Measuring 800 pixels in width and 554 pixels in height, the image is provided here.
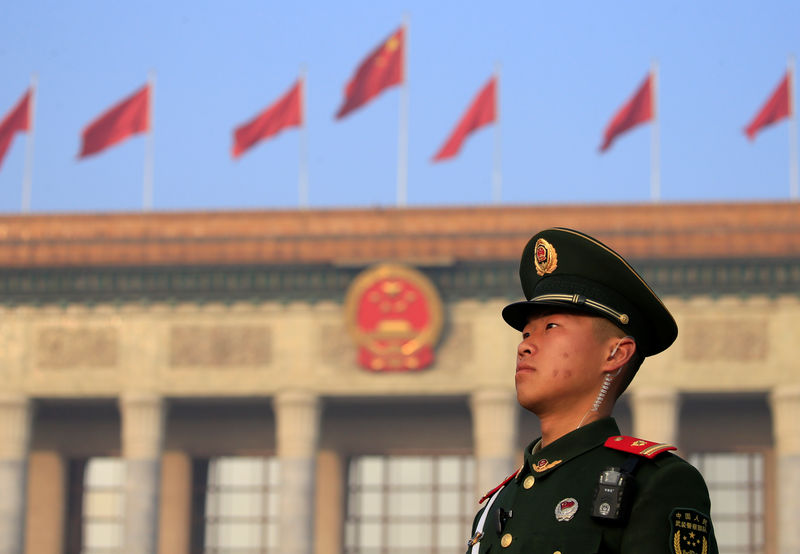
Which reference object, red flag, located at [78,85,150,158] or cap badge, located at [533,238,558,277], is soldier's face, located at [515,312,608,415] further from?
red flag, located at [78,85,150,158]

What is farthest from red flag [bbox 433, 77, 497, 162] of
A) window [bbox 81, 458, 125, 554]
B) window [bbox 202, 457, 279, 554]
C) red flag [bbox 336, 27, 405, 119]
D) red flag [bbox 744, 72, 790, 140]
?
window [bbox 81, 458, 125, 554]

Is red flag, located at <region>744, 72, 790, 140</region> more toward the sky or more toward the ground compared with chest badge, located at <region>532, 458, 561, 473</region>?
more toward the sky

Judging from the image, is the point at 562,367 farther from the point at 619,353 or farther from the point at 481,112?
the point at 481,112

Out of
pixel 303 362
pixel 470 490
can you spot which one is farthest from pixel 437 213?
pixel 470 490

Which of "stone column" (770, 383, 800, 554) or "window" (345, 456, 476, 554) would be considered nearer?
"stone column" (770, 383, 800, 554)

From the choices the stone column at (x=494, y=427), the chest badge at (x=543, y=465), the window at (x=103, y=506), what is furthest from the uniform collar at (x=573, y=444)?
the window at (x=103, y=506)

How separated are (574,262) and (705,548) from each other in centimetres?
84

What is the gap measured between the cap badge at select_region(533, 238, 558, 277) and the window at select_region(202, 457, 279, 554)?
118ft

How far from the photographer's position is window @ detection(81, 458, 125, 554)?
39906 mm

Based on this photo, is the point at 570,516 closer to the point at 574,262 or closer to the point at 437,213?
the point at 574,262

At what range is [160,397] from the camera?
3625 cm

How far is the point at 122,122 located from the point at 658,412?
52.3 feet

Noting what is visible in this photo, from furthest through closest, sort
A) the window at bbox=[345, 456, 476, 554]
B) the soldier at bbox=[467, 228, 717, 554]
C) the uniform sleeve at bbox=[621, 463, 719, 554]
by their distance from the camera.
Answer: the window at bbox=[345, 456, 476, 554] < the soldier at bbox=[467, 228, 717, 554] < the uniform sleeve at bbox=[621, 463, 719, 554]

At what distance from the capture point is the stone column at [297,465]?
35.6 m
